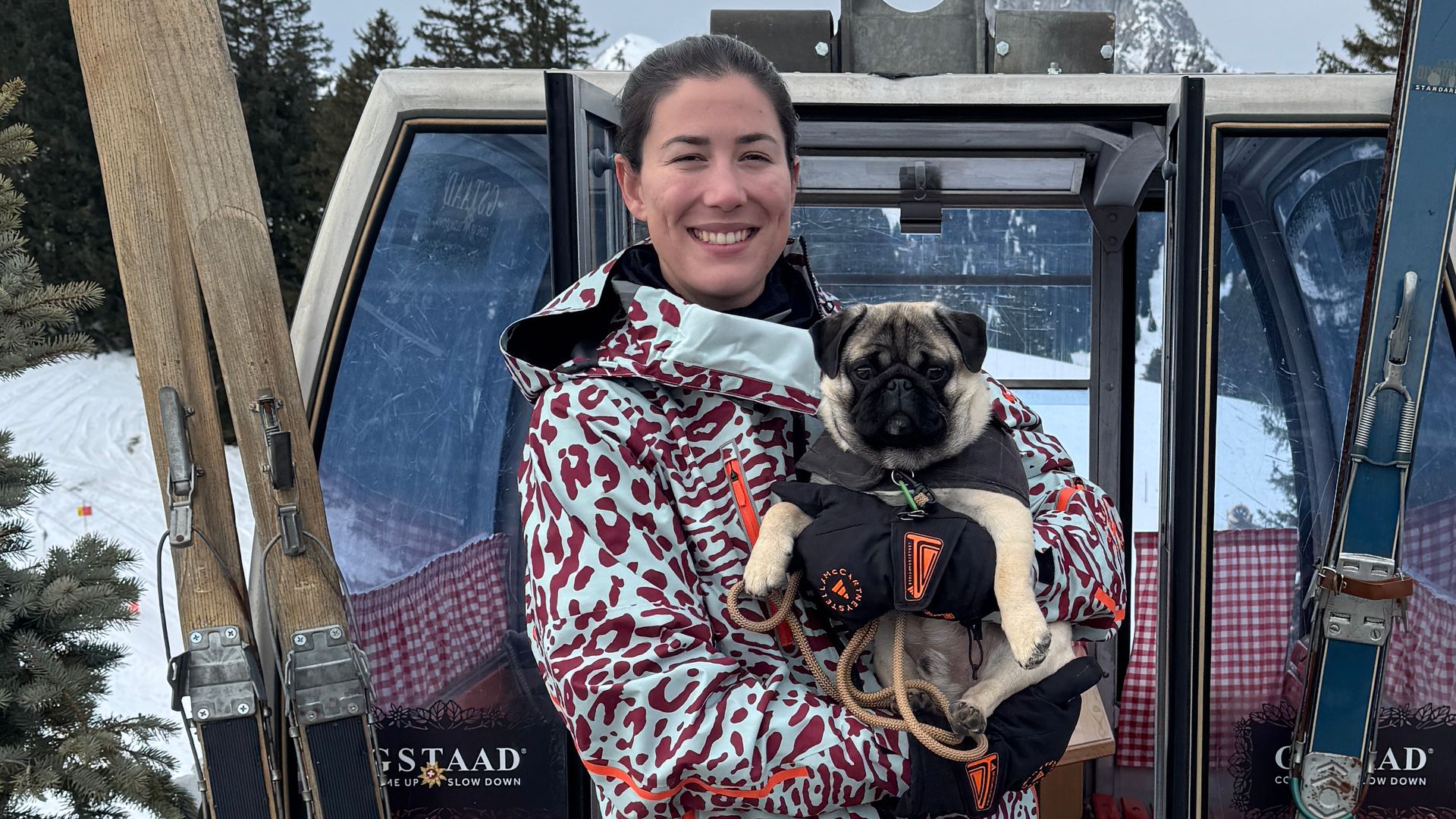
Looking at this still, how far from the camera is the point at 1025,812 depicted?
1.67 meters

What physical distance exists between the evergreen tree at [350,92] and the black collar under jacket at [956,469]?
2313cm

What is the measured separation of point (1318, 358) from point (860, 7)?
169 centimetres

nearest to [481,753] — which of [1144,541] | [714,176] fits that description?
[714,176]

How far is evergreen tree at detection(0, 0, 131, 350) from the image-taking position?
81.0ft

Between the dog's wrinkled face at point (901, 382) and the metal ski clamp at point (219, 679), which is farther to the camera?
the metal ski clamp at point (219, 679)

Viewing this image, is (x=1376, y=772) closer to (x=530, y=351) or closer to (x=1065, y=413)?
(x=1065, y=413)

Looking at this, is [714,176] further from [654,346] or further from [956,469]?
[956,469]

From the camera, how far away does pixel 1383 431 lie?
2.49 m

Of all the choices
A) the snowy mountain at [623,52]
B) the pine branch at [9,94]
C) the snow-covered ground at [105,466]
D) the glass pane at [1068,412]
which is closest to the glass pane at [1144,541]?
the glass pane at [1068,412]

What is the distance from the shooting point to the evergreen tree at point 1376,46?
70.5 ft

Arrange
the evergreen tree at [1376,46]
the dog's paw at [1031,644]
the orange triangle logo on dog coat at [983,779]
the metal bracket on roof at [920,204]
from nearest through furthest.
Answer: the orange triangle logo on dog coat at [983,779] → the dog's paw at [1031,644] → the metal bracket on roof at [920,204] → the evergreen tree at [1376,46]

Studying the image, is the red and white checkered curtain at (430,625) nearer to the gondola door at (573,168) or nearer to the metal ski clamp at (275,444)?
the metal ski clamp at (275,444)

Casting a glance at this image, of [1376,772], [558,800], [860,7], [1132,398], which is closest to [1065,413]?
[1132,398]

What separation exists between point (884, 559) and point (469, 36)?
30.2 meters
